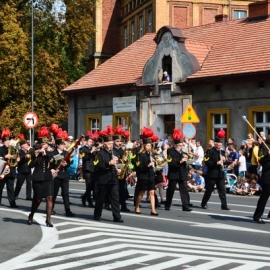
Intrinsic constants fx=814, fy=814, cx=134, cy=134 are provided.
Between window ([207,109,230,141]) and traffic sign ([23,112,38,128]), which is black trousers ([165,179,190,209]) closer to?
window ([207,109,230,141])

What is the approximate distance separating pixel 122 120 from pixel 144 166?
21.3 metres

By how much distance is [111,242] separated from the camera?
13.5 metres

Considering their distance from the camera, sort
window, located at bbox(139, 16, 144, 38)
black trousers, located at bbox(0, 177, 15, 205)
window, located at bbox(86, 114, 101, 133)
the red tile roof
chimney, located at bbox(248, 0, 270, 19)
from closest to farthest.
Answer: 1. black trousers, located at bbox(0, 177, 15, 205)
2. the red tile roof
3. chimney, located at bbox(248, 0, 270, 19)
4. window, located at bbox(86, 114, 101, 133)
5. window, located at bbox(139, 16, 144, 38)

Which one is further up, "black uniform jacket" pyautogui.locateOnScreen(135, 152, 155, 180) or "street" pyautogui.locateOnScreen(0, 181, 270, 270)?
"black uniform jacket" pyautogui.locateOnScreen(135, 152, 155, 180)

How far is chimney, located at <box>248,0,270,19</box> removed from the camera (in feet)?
118

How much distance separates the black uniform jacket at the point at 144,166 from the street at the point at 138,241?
870mm

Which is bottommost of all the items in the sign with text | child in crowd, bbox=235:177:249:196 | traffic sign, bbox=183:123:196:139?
child in crowd, bbox=235:177:249:196

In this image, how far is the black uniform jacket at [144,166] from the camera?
18.5 meters

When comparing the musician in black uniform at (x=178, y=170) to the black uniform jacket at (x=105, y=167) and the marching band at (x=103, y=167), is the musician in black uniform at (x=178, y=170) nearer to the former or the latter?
the marching band at (x=103, y=167)

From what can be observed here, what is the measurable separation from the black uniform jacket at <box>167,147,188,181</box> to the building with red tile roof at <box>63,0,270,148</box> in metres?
11.6

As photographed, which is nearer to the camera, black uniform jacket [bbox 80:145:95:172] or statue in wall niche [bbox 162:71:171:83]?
black uniform jacket [bbox 80:145:95:172]

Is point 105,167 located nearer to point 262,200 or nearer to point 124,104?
point 262,200

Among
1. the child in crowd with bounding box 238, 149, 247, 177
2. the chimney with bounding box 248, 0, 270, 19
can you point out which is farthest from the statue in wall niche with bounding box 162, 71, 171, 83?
the child in crowd with bounding box 238, 149, 247, 177

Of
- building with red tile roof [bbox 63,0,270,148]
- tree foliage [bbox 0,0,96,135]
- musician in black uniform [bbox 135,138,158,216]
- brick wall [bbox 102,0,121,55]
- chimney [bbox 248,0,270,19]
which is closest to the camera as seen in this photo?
musician in black uniform [bbox 135,138,158,216]
